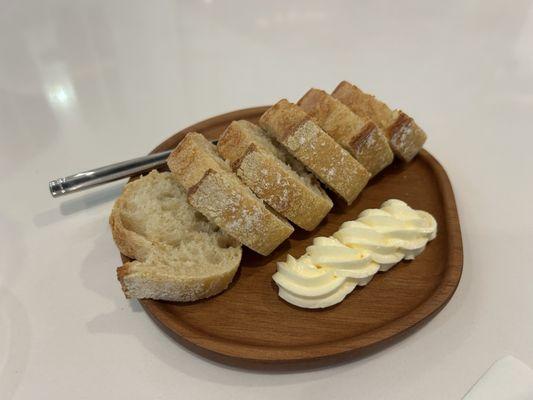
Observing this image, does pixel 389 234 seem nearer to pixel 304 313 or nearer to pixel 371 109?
pixel 304 313

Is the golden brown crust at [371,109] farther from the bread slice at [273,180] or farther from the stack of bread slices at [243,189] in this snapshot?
the bread slice at [273,180]

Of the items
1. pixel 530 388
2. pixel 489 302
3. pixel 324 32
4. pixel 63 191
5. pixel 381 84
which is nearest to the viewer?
pixel 530 388

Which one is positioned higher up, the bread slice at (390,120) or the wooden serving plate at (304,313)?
the bread slice at (390,120)

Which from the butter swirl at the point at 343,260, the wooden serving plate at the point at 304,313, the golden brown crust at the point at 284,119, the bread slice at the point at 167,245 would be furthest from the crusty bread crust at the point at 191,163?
the butter swirl at the point at 343,260

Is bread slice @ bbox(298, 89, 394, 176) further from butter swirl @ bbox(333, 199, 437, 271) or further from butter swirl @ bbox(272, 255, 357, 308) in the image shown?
butter swirl @ bbox(272, 255, 357, 308)

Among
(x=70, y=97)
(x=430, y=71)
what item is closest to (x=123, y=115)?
(x=70, y=97)

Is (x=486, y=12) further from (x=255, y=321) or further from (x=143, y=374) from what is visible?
(x=143, y=374)

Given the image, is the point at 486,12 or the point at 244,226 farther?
the point at 486,12
